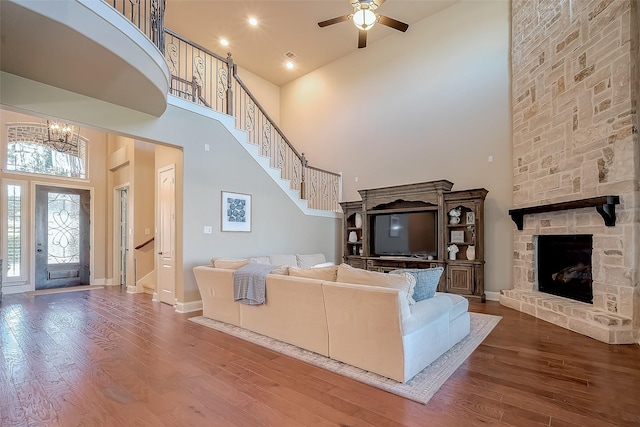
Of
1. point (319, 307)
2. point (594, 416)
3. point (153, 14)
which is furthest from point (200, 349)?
point (153, 14)

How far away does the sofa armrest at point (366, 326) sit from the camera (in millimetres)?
2375

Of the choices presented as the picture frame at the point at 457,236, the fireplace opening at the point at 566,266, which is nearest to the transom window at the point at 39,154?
the picture frame at the point at 457,236

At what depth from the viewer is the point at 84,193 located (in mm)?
7477

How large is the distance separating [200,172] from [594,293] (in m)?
5.65

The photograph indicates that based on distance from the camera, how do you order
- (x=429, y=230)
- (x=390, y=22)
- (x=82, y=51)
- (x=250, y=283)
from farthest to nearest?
1. (x=429, y=230)
2. (x=390, y=22)
3. (x=250, y=283)
4. (x=82, y=51)

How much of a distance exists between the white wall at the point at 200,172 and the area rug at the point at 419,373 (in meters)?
1.49

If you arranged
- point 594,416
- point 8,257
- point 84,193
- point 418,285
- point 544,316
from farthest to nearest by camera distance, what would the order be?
point 84,193 < point 8,257 < point 544,316 < point 418,285 < point 594,416

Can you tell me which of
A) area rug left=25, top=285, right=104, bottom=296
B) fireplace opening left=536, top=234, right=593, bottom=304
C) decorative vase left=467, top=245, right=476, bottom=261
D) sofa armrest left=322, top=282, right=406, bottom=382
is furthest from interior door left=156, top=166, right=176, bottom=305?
fireplace opening left=536, top=234, right=593, bottom=304

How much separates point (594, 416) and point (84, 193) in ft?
30.9

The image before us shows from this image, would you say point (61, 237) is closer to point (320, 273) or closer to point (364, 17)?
point (320, 273)

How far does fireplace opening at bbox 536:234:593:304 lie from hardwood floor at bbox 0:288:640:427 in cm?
87

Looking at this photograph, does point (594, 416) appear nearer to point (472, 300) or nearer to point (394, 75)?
point (472, 300)

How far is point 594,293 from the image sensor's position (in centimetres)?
379

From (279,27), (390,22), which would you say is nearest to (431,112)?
(390,22)
